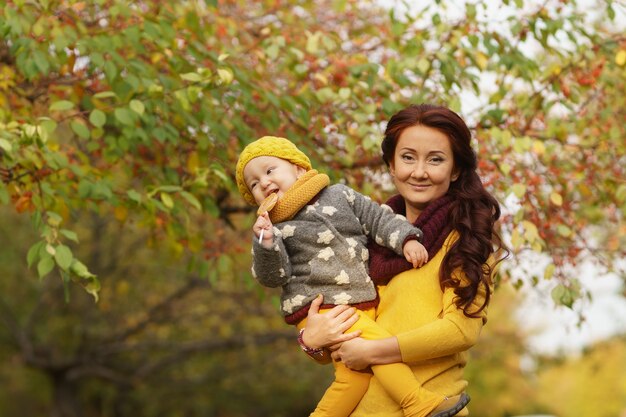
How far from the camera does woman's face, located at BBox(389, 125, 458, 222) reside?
326 cm

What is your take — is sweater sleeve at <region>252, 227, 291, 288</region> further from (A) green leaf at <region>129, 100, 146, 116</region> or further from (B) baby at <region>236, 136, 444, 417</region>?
(A) green leaf at <region>129, 100, 146, 116</region>

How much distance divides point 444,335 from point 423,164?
61cm

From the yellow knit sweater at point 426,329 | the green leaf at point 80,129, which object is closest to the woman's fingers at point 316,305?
the yellow knit sweater at point 426,329

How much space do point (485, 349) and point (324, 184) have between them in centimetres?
1305

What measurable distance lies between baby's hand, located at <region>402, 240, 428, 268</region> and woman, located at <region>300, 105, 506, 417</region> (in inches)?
1.8

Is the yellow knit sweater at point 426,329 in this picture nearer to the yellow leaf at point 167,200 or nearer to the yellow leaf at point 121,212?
the yellow leaf at point 167,200

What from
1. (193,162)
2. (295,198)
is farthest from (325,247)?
(193,162)

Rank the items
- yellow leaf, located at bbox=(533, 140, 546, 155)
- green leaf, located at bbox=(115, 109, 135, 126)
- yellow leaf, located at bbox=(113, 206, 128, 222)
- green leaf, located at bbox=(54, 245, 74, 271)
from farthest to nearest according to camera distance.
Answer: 1. yellow leaf, located at bbox=(113, 206, 128, 222)
2. yellow leaf, located at bbox=(533, 140, 546, 155)
3. green leaf, located at bbox=(115, 109, 135, 126)
4. green leaf, located at bbox=(54, 245, 74, 271)

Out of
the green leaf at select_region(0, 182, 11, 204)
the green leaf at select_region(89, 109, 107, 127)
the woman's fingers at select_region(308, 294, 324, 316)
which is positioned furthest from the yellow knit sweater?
the green leaf at select_region(0, 182, 11, 204)

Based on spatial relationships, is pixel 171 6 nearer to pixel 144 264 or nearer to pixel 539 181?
pixel 539 181

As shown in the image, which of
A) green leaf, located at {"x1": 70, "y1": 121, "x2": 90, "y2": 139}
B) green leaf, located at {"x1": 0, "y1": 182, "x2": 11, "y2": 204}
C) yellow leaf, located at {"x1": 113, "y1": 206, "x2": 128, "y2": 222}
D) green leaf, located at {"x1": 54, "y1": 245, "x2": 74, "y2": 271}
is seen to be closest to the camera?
green leaf, located at {"x1": 54, "y1": 245, "x2": 74, "y2": 271}

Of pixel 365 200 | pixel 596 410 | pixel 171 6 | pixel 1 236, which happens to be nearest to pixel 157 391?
pixel 1 236

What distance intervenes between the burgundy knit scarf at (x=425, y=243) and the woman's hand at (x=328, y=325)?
17 cm

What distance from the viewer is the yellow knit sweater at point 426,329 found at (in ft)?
10.0
